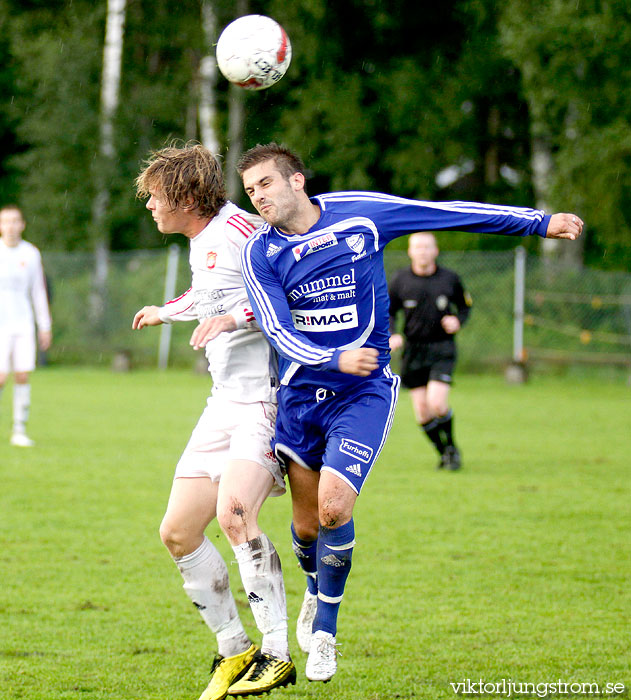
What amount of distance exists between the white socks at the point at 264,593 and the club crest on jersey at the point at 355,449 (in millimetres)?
515

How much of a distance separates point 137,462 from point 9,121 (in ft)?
89.3

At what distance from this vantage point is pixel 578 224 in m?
4.51

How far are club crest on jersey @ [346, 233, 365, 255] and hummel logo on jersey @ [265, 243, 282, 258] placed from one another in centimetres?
32

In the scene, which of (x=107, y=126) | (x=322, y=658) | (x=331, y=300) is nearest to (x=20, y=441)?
(x=331, y=300)

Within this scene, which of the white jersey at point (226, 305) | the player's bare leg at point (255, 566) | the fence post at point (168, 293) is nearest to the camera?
the player's bare leg at point (255, 566)

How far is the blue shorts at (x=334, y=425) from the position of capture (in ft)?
14.5

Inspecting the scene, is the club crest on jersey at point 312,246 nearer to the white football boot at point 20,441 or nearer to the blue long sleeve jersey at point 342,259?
the blue long sleeve jersey at point 342,259

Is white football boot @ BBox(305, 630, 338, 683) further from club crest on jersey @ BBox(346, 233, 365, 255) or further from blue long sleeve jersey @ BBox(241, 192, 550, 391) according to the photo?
club crest on jersey @ BBox(346, 233, 365, 255)

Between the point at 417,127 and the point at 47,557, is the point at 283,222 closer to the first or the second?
the point at 47,557

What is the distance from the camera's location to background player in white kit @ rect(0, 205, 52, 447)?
449 inches

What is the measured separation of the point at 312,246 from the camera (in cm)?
452

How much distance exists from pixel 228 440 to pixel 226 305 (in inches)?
23.2

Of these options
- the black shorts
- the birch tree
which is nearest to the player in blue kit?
the black shorts

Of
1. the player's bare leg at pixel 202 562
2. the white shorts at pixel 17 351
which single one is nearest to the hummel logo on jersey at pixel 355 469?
the player's bare leg at pixel 202 562
